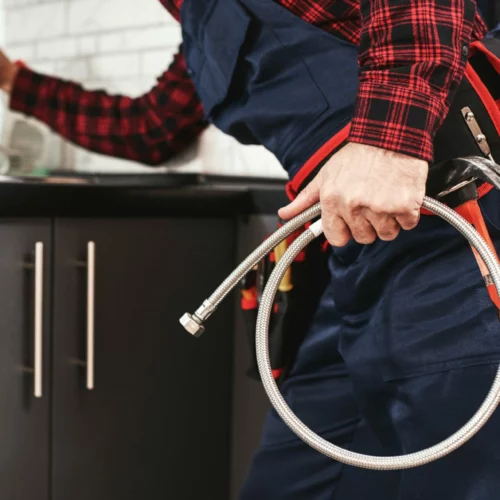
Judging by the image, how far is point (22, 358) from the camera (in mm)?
1127

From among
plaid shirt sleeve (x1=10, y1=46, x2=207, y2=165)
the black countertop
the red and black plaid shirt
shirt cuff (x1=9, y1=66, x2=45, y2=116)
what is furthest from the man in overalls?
shirt cuff (x1=9, y1=66, x2=45, y2=116)

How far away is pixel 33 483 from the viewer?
1.15 meters

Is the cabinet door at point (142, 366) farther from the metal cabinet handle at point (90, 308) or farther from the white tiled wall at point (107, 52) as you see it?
the white tiled wall at point (107, 52)

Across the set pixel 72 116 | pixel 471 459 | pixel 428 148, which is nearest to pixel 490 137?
pixel 428 148

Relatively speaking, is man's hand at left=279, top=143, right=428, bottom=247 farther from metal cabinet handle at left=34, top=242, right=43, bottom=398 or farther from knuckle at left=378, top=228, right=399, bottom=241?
metal cabinet handle at left=34, top=242, right=43, bottom=398

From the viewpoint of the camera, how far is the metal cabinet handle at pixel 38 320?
1.11 m

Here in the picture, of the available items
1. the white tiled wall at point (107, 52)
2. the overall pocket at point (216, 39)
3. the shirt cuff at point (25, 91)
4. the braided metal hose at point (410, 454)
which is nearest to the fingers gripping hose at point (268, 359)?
the braided metal hose at point (410, 454)

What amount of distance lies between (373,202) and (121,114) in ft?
3.32

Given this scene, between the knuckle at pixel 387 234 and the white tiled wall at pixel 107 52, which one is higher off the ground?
the white tiled wall at pixel 107 52

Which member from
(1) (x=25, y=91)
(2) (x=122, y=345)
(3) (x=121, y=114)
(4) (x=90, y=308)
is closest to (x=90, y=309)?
(4) (x=90, y=308)

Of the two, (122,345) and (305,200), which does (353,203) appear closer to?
(305,200)

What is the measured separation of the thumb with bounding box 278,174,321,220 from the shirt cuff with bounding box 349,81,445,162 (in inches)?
2.5

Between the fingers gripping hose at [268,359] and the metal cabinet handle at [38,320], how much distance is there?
1.51 ft

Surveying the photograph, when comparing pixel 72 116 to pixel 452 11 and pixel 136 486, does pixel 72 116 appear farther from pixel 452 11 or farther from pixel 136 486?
pixel 452 11
